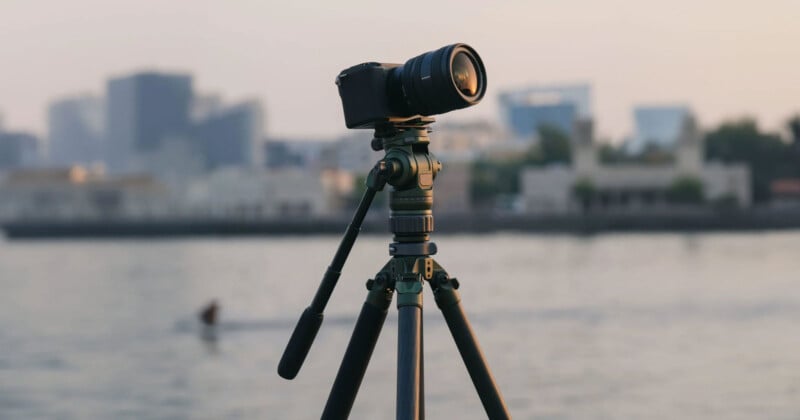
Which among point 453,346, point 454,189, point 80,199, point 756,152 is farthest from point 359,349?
point 80,199

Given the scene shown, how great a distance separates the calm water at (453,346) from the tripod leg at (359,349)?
911 cm

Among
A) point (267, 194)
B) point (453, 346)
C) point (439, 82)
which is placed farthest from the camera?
point (267, 194)

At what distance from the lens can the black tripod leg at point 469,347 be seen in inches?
226

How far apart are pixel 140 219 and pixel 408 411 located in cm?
15716

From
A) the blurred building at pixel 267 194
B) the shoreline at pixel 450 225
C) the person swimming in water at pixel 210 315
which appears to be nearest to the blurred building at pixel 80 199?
the blurred building at pixel 267 194

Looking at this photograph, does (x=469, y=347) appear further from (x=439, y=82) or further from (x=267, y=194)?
(x=267, y=194)

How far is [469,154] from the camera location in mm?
199000

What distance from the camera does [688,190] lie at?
398 ft

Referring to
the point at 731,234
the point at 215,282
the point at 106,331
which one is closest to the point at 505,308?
the point at 106,331

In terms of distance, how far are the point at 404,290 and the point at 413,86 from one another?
872mm

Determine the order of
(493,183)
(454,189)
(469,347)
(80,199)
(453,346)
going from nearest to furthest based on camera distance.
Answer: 1. (469,347)
2. (453,346)
3. (454,189)
4. (493,183)
5. (80,199)

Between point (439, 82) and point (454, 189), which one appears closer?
point (439, 82)

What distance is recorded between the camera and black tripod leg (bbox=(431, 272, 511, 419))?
18.9 feet

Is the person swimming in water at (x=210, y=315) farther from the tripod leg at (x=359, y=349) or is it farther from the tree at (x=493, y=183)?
the tree at (x=493, y=183)
